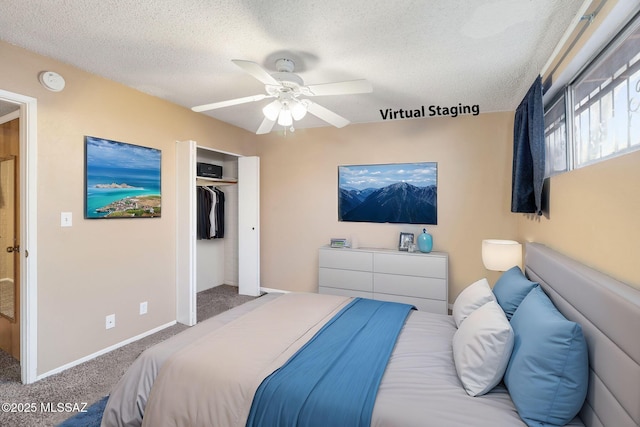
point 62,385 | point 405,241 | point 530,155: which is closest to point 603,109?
point 530,155

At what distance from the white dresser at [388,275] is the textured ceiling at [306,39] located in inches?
72.5

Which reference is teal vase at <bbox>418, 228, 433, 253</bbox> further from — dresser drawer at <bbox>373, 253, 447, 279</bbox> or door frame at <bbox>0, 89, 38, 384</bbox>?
door frame at <bbox>0, 89, 38, 384</bbox>

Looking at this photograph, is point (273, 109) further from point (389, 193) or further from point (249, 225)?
point (249, 225)

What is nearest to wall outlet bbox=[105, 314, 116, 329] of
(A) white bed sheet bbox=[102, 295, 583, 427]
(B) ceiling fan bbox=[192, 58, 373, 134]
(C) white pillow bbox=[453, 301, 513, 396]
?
(A) white bed sheet bbox=[102, 295, 583, 427]

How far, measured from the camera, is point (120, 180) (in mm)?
2748

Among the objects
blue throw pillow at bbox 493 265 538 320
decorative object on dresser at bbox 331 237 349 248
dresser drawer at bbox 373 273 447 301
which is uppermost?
decorative object on dresser at bbox 331 237 349 248

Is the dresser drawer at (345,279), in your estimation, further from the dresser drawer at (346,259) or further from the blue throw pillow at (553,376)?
the blue throw pillow at (553,376)

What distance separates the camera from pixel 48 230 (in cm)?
227

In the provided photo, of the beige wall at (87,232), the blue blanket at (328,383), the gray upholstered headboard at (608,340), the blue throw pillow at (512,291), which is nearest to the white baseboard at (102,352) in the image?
the beige wall at (87,232)

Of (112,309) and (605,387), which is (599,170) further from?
(112,309)

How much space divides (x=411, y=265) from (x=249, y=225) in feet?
7.62

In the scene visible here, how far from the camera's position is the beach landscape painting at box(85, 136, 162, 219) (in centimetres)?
253

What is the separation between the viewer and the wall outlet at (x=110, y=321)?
2.67m

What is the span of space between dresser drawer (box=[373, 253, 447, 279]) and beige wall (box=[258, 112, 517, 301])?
0.35 meters
